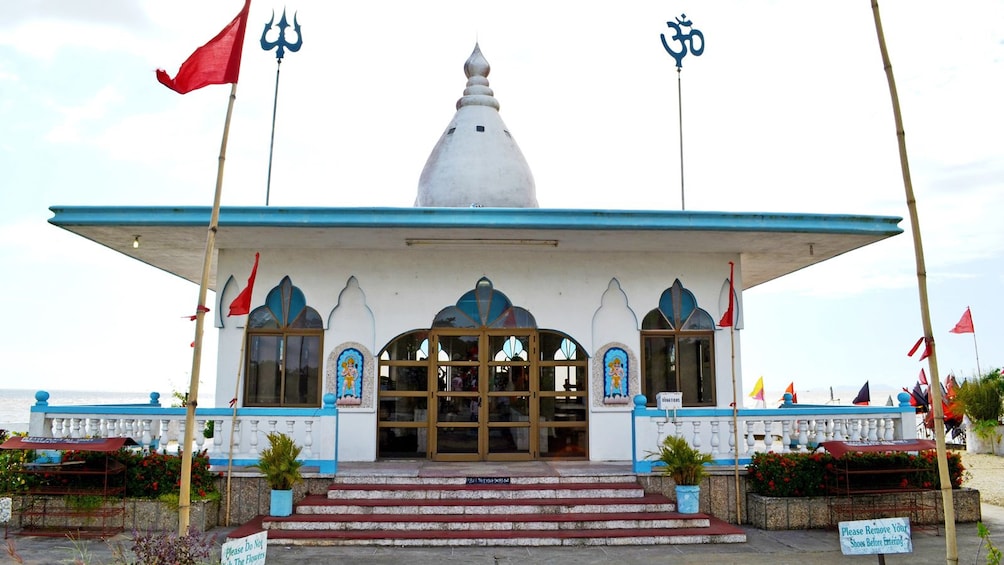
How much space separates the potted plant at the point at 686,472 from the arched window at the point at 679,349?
2.91m

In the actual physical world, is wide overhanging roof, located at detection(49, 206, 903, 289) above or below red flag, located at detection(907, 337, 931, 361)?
above

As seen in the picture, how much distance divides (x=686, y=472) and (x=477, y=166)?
7310 mm

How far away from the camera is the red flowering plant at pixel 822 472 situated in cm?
1023

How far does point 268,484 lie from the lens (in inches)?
396

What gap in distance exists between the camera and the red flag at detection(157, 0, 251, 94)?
5711 millimetres

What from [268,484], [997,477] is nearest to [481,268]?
[268,484]

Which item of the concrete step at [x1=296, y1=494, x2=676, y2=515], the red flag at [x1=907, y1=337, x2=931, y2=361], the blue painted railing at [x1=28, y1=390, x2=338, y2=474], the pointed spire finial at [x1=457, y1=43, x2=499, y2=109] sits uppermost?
the pointed spire finial at [x1=457, y1=43, x2=499, y2=109]

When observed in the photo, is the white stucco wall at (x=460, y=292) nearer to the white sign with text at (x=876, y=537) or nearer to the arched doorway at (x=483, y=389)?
the arched doorway at (x=483, y=389)

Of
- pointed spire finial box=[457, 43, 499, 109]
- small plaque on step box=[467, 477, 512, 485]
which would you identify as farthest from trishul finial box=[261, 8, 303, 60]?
small plaque on step box=[467, 477, 512, 485]

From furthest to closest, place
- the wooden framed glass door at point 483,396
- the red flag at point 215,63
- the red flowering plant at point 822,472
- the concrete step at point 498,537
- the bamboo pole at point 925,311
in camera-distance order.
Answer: the wooden framed glass door at point 483,396 → the red flowering plant at point 822,472 → the concrete step at point 498,537 → the red flag at point 215,63 → the bamboo pole at point 925,311

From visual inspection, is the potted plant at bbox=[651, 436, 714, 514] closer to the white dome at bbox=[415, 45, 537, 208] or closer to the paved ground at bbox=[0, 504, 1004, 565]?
the paved ground at bbox=[0, 504, 1004, 565]

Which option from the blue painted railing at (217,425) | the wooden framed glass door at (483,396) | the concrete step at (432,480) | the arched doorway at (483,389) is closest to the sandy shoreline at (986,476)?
the concrete step at (432,480)

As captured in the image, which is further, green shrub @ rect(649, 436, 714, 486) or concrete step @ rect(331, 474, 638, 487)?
concrete step @ rect(331, 474, 638, 487)

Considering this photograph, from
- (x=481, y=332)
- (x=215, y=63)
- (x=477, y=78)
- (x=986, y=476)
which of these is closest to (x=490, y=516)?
(x=481, y=332)
